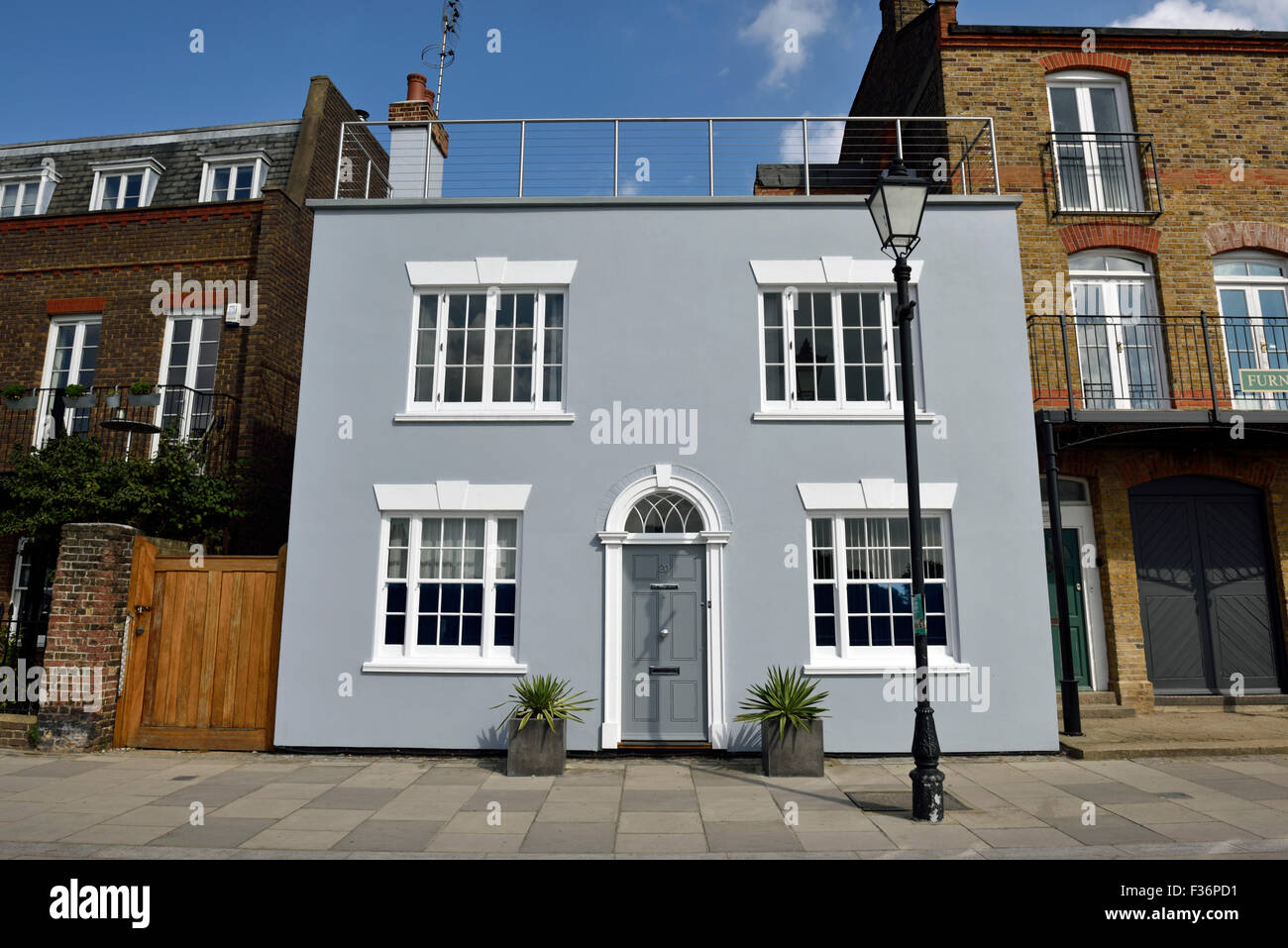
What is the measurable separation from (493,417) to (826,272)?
4555 mm

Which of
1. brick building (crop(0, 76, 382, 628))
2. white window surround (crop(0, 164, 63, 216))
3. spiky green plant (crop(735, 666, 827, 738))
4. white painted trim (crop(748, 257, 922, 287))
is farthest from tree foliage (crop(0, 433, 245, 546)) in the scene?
white painted trim (crop(748, 257, 922, 287))

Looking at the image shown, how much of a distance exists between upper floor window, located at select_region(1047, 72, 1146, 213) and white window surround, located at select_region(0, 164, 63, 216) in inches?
722

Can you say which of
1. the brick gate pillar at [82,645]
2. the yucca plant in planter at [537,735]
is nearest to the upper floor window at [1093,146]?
the yucca plant in planter at [537,735]

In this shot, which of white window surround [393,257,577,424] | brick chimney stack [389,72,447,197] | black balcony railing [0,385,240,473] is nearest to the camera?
white window surround [393,257,577,424]

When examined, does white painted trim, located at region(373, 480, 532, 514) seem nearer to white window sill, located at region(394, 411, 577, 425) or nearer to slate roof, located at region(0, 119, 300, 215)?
white window sill, located at region(394, 411, 577, 425)

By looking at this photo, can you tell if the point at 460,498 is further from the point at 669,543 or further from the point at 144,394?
the point at 144,394

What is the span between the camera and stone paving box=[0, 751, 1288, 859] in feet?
19.1

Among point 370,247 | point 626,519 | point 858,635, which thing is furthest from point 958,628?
point 370,247

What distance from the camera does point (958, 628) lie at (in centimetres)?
905

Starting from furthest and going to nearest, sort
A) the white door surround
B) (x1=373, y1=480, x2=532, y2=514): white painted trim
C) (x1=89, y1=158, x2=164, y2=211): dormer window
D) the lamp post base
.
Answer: (x1=89, y1=158, x2=164, y2=211): dormer window, (x1=373, y1=480, x2=532, y2=514): white painted trim, the white door surround, the lamp post base

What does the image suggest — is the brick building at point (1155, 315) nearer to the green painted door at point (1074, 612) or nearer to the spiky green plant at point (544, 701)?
the green painted door at point (1074, 612)

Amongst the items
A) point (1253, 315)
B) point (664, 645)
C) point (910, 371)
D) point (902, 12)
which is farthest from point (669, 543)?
point (902, 12)

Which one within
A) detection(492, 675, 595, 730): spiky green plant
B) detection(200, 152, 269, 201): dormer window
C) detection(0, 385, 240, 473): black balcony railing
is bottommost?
detection(492, 675, 595, 730): spiky green plant

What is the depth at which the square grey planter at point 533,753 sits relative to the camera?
811cm
